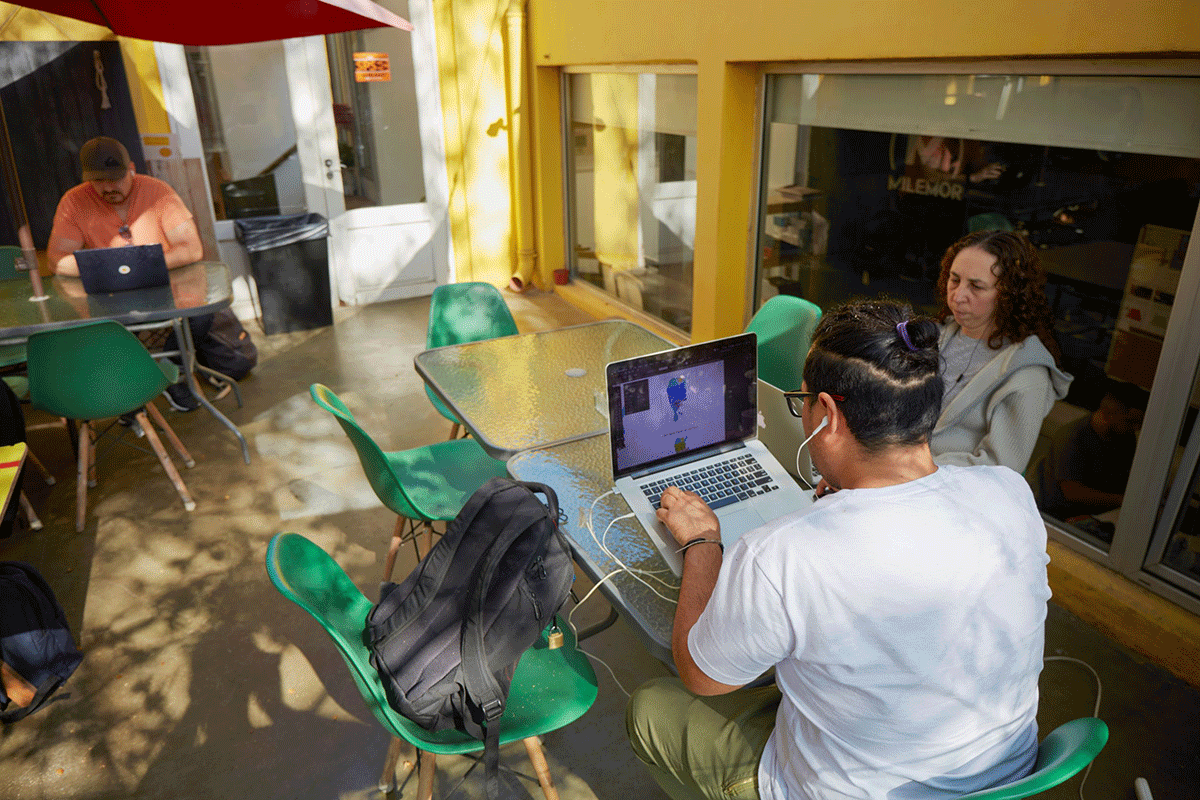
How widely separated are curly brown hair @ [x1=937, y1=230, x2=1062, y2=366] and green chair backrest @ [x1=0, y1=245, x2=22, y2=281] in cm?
Answer: 465

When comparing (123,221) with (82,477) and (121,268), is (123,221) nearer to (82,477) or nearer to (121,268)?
(121,268)

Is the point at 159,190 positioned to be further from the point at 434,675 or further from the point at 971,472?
the point at 971,472

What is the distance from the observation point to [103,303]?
3676 mm

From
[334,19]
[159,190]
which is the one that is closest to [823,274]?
[334,19]

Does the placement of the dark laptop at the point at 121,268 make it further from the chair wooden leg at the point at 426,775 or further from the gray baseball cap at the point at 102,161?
the chair wooden leg at the point at 426,775

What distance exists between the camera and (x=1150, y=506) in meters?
2.70

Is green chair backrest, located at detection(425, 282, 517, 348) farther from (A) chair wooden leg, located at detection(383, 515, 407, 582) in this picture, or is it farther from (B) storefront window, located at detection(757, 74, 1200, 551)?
(B) storefront window, located at detection(757, 74, 1200, 551)

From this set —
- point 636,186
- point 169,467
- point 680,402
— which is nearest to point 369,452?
point 680,402

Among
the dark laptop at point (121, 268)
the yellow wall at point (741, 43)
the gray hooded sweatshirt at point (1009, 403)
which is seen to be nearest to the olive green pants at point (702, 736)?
the gray hooded sweatshirt at point (1009, 403)

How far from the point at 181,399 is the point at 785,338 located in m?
3.56

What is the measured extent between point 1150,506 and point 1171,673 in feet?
1.78

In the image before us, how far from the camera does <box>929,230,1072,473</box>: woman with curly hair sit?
2232mm

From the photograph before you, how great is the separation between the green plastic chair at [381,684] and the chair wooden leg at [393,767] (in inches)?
11.6

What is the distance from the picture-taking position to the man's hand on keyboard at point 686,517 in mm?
1661
